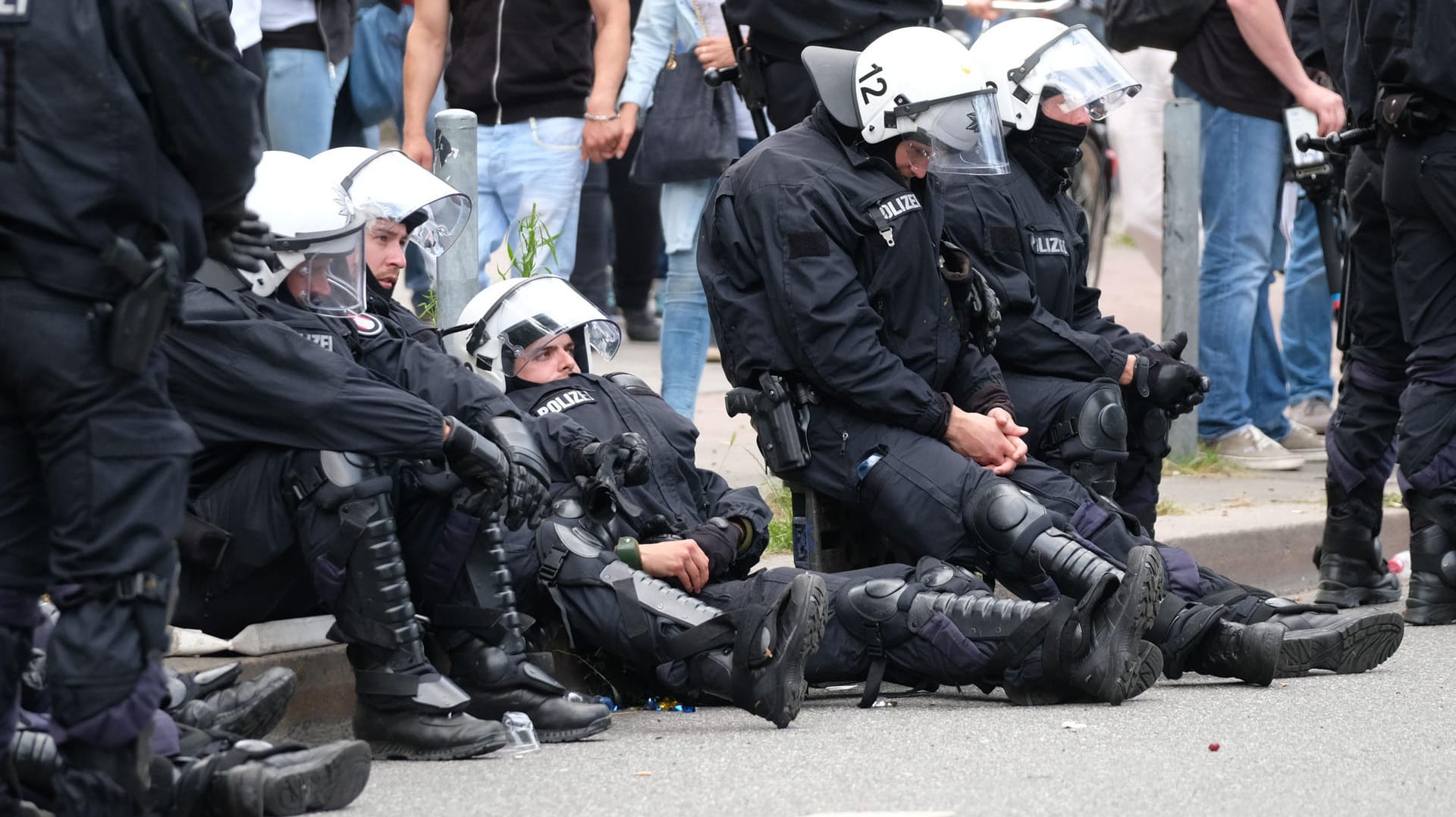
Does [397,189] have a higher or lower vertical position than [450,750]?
higher

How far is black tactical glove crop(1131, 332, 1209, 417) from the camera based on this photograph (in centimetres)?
585

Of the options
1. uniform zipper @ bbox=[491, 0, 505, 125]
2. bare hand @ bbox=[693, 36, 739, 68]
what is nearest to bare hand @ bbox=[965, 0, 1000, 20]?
bare hand @ bbox=[693, 36, 739, 68]

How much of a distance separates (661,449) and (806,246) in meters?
0.60

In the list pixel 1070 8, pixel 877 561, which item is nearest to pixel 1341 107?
pixel 877 561

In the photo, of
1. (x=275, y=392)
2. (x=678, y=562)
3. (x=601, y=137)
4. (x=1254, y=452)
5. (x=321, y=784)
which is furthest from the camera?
(x=1254, y=452)

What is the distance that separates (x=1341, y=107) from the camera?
7.61m

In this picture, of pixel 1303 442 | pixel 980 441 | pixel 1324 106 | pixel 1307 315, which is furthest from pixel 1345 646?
pixel 1307 315

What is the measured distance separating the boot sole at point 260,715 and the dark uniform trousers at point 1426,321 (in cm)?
327

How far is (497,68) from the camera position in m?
6.82

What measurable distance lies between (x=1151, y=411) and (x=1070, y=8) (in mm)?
8452

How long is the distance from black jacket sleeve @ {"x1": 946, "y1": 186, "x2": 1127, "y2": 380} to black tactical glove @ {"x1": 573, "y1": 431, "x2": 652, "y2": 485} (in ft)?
4.35

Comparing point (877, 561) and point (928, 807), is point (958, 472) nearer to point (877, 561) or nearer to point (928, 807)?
point (877, 561)

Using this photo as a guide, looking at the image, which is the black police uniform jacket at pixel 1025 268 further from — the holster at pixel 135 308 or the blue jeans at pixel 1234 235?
the holster at pixel 135 308

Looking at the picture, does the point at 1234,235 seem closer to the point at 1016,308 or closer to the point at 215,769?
the point at 1016,308
